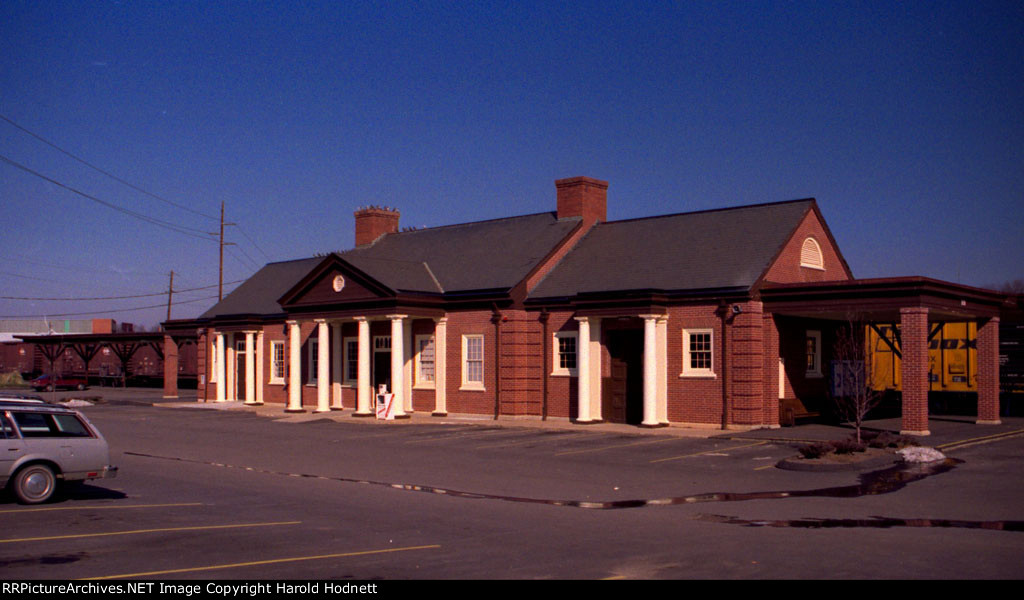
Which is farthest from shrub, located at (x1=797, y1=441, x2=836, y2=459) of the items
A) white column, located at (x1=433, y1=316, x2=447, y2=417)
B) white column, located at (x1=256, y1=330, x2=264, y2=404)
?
white column, located at (x1=256, y1=330, x2=264, y2=404)

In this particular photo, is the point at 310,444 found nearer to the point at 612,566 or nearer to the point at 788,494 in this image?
the point at 788,494

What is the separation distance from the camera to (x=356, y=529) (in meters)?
12.9

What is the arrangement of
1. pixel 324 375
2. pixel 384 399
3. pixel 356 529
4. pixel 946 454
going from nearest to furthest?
pixel 356 529 → pixel 946 454 → pixel 384 399 → pixel 324 375

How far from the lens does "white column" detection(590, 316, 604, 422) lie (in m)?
32.4

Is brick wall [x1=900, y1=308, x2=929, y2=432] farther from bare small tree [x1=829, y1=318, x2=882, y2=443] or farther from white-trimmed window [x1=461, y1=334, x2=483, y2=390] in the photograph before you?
white-trimmed window [x1=461, y1=334, x2=483, y2=390]

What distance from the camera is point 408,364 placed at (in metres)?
38.1

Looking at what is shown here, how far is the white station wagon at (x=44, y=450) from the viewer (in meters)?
14.6

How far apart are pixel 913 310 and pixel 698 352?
669 centimetres

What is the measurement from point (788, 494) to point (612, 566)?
7.83 metres

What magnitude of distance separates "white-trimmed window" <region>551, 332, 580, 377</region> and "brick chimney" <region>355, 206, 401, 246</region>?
1628 cm

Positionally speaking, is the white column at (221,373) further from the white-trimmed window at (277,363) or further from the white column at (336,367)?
the white column at (336,367)

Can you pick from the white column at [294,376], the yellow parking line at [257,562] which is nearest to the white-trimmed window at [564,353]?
the white column at [294,376]

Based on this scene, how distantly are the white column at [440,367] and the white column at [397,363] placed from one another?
1.42 m
